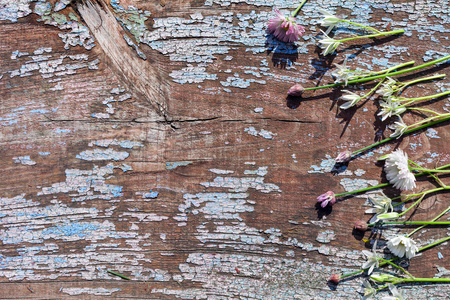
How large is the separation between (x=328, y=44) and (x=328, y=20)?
→ 8 cm

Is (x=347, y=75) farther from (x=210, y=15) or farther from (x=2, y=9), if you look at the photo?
(x=2, y=9)

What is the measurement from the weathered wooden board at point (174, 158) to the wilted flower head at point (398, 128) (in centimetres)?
3

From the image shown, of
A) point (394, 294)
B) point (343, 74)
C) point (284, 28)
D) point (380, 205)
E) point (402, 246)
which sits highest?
point (284, 28)

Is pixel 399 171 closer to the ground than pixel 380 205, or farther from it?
farther from it

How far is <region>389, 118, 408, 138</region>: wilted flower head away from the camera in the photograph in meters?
0.92

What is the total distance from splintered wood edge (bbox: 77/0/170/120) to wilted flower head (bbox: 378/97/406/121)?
0.71 meters

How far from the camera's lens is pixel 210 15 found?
0.96 meters

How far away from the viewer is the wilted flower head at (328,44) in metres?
0.92

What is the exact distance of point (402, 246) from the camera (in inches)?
35.6

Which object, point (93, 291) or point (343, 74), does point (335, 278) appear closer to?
point (343, 74)

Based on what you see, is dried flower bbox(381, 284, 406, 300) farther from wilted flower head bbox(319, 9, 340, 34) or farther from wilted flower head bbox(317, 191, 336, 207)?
wilted flower head bbox(319, 9, 340, 34)

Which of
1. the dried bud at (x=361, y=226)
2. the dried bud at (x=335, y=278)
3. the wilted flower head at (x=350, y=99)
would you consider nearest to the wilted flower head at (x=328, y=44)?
the wilted flower head at (x=350, y=99)

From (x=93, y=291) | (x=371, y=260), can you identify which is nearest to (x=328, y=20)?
(x=371, y=260)

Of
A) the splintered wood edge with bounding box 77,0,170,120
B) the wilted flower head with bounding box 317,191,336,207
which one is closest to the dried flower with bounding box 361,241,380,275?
the wilted flower head with bounding box 317,191,336,207
